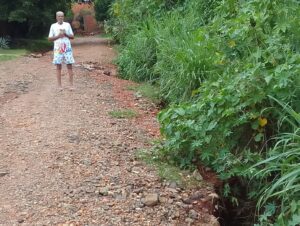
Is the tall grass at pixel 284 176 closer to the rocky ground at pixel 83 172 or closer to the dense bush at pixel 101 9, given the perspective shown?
the rocky ground at pixel 83 172

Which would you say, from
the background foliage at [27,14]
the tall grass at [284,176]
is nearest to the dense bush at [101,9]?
the background foliage at [27,14]

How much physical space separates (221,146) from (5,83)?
18.7 feet

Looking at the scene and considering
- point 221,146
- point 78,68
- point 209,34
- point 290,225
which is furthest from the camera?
point 78,68

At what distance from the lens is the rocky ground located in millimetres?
3850

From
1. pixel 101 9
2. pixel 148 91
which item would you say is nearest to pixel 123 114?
pixel 148 91

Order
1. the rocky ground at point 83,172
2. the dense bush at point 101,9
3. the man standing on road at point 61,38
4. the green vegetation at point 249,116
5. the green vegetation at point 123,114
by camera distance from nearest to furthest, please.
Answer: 1. the rocky ground at point 83,172
2. the green vegetation at point 249,116
3. the green vegetation at point 123,114
4. the man standing on road at point 61,38
5. the dense bush at point 101,9

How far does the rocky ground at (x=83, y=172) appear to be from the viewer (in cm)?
385

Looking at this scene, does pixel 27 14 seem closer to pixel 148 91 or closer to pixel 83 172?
pixel 148 91

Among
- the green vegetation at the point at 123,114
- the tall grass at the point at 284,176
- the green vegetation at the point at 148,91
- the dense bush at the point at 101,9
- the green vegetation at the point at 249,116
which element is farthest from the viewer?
the dense bush at the point at 101,9

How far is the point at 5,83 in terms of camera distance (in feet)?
30.0

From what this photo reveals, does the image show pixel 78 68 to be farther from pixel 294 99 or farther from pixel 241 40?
pixel 294 99

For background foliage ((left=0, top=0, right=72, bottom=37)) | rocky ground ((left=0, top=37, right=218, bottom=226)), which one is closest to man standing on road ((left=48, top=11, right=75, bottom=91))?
rocky ground ((left=0, top=37, right=218, bottom=226))

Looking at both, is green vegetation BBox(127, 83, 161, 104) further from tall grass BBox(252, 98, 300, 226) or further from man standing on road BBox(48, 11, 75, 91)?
tall grass BBox(252, 98, 300, 226)

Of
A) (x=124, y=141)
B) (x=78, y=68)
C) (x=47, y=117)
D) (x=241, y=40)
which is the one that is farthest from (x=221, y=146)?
(x=78, y=68)
